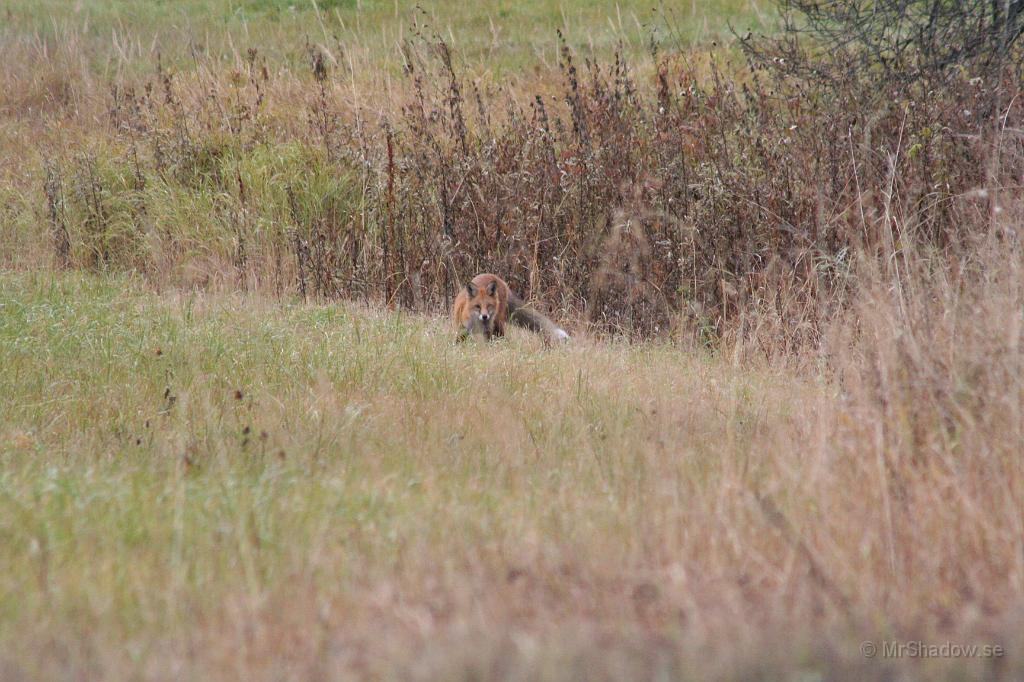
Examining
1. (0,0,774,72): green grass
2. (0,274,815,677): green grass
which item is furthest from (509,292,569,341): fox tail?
(0,0,774,72): green grass

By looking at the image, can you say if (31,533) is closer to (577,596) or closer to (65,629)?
(65,629)

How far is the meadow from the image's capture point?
3057mm

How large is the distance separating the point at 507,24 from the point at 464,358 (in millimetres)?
15242

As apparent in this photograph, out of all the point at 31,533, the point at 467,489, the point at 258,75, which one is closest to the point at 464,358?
the point at 467,489

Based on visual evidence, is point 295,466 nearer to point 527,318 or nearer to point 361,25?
point 527,318

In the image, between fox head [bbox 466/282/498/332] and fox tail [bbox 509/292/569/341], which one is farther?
fox tail [bbox 509/292/569/341]

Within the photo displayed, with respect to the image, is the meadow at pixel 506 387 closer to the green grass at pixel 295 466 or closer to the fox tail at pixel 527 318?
the green grass at pixel 295 466

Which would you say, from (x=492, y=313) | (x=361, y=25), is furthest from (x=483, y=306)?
(x=361, y=25)

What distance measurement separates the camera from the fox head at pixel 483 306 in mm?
8586

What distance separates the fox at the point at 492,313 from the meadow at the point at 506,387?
18 cm

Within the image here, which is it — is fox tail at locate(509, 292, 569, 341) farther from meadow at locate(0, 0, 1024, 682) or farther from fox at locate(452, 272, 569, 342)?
meadow at locate(0, 0, 1024, 682)

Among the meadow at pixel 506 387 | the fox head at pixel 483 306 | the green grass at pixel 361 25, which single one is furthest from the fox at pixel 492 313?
the green grass at pixel 361 25

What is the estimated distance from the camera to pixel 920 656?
117 inches

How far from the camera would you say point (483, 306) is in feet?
28.3
